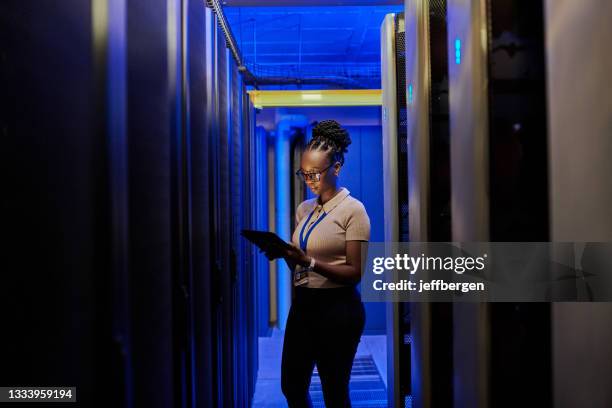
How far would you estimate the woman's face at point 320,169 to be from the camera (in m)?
2.06

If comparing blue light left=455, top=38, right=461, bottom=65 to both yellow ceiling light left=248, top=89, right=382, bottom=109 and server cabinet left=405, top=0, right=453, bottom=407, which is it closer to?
server cabinet left=405, top=0, right=453, bottom=407

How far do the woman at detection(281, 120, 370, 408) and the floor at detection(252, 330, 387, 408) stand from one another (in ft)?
4.24

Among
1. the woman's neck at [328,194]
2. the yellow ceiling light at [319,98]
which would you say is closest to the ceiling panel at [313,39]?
the yellow ceiling light at [319,98]

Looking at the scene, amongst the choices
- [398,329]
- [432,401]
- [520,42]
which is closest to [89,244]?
[520,42]

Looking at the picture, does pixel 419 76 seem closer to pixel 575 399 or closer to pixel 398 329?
pixel 575 399

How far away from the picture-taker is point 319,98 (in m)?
4.45

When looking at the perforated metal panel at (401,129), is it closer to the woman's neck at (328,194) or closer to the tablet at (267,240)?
the woman's neck at (328,194)

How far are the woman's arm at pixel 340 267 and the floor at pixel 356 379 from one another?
5.23 ft

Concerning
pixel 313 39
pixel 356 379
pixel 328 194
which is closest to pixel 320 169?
pixel 328 194

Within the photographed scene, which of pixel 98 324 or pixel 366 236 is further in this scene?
pixel 366 236

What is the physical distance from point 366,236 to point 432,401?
0.70 m

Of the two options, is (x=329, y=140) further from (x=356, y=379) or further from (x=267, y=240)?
(x=356, y=379)

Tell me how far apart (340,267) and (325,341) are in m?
0.32

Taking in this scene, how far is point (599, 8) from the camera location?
1047mm
